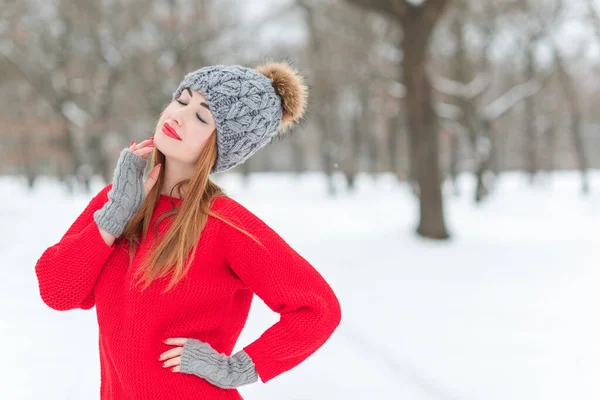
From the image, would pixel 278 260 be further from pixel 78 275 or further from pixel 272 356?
pixel 78 275

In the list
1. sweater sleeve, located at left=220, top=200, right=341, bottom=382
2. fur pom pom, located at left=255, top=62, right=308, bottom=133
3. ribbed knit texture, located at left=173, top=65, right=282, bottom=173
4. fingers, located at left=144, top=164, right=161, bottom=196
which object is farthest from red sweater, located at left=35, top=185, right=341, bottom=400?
fur pom pom, located at left=255, top=62, right=308, bottom=133

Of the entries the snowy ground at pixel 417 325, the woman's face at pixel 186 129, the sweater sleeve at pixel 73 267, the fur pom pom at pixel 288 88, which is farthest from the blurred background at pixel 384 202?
the sweater sleeve at pixel 73 267

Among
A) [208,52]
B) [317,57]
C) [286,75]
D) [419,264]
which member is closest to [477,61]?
[317,57]

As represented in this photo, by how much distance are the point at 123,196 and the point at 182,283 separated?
0.31 meters

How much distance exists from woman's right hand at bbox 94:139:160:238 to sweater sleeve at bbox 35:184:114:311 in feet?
0.15

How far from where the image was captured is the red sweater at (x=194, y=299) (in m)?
1.70

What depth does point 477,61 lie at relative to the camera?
23688 mm

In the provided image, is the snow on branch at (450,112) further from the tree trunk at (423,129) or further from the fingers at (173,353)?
the fingers at (173,353)

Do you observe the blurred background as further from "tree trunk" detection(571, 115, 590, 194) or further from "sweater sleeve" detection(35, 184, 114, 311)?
"sweater sleeve" detection(35, 184, 114, 311)

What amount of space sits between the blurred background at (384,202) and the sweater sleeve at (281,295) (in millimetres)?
779

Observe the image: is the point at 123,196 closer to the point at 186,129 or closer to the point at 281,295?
the point at 186,129

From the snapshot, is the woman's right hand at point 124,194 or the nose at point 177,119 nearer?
the woman's right hand at point 124,194

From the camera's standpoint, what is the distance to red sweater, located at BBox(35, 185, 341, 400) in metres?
1.70

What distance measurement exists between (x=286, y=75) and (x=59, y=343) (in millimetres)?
4058
